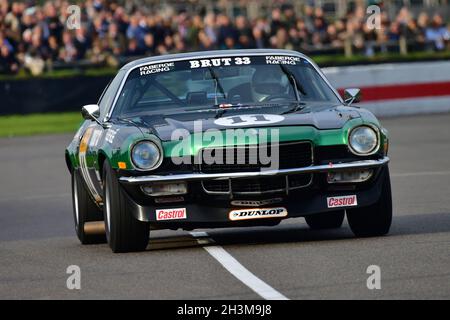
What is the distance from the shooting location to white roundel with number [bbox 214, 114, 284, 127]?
29.4 ft

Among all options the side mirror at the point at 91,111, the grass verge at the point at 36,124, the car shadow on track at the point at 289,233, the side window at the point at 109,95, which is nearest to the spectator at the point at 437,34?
the grass verge at the point at 36,124

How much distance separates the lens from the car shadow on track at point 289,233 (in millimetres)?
9836

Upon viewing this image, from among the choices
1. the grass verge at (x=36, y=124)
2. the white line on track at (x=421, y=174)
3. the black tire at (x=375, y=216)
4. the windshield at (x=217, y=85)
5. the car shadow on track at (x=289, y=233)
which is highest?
the windshield at (x=217, y=85)

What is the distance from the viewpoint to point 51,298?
721cm

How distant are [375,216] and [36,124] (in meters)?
19.1

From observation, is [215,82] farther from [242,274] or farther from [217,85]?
[242,274]

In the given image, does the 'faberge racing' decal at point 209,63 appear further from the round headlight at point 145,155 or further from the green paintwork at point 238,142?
the round headlight at point 145,155

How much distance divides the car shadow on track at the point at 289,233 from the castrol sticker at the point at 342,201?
63cm

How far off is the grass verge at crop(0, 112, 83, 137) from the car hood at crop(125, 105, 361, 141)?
58.2 ft

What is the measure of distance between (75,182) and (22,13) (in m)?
17.4

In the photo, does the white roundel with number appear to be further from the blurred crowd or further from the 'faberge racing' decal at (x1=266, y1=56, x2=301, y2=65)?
the blurred crowd

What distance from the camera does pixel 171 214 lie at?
895cm

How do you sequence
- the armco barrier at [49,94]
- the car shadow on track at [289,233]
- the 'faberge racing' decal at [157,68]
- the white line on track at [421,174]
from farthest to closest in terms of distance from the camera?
1. the armco barrier at [49,94]
2. the white line on track at [421,174]
3. the 'faberge racing' decal at [157,68]
4. the car shadow on track at [289,233]
